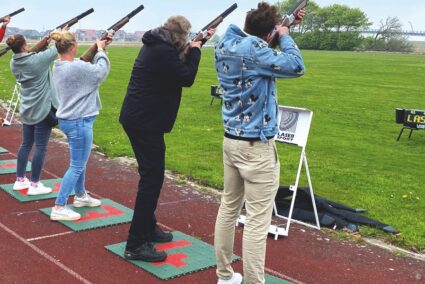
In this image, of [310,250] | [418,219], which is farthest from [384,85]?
[310,250]

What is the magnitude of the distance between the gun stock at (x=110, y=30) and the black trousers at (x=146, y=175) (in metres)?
1.42

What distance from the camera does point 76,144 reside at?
5699mm

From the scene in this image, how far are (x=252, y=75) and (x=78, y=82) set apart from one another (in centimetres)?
242

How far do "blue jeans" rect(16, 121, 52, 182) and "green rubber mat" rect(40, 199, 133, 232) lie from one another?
68 cm

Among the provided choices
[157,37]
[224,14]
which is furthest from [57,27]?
[157,37]

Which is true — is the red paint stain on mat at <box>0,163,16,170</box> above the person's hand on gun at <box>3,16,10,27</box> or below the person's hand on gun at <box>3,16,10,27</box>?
below

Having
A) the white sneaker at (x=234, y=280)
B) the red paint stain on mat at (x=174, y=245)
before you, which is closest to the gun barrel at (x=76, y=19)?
the red paint stain on mat at (x=174, y=245)

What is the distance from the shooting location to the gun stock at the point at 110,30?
5.70 meters

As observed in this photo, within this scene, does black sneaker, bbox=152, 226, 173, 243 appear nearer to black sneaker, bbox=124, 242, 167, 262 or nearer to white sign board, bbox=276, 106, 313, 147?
black sneaker, bbox=124, 242, 167, 262

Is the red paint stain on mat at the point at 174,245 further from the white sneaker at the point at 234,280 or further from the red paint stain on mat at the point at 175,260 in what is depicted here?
the white sneaker at the point at 234,280

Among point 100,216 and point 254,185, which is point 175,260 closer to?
point 254,185

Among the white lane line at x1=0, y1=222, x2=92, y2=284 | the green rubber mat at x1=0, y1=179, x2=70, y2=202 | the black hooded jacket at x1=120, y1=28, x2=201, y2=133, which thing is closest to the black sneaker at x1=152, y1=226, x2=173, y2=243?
the white lane line at x1=0, y1=222, x2=92, y2=284

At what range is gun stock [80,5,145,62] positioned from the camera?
5.70 m

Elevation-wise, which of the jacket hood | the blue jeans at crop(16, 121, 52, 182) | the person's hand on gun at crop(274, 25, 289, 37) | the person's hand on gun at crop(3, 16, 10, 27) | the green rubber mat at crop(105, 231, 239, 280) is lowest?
the green rubber mat at crop(105, 231, 239, 280)
